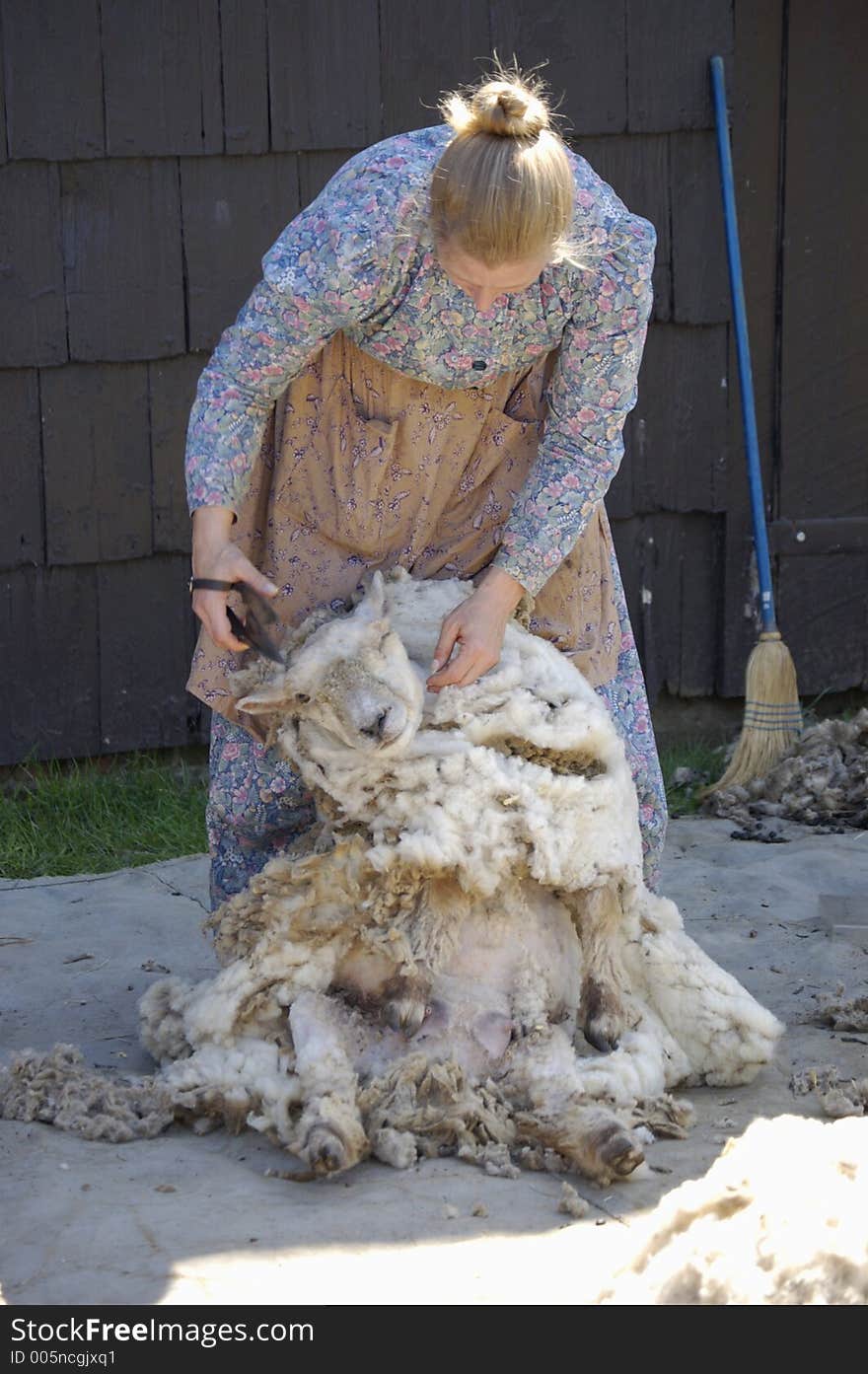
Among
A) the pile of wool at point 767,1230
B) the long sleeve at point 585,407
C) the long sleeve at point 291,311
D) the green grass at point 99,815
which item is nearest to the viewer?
the pile of wool at point 767,1230

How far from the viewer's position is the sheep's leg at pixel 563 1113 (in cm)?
245

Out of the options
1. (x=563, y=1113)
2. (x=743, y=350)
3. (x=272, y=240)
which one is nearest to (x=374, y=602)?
(x=563, y=1113)

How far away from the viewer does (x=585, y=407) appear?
287 cm

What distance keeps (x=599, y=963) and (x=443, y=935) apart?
286mm

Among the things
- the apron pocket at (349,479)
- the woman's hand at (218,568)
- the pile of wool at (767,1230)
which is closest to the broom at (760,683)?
the apron pocket at (349,479)

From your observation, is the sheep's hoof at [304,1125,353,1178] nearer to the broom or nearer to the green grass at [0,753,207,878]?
the green grass at [0,753,207,878]

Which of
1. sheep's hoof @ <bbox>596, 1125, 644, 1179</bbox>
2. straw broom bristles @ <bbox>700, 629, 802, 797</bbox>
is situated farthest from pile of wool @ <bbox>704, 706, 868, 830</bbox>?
sheep's hoof @ <bbox>596, 1125, 644, 1179</bbox>

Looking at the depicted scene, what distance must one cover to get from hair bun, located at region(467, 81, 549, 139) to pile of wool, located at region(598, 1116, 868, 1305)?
59.3 inches

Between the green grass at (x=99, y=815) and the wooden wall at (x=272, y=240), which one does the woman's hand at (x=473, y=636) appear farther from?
the wooden wall at (x=272, y=240)

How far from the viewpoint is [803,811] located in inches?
191

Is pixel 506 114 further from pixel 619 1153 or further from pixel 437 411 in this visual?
pixel 619 1153

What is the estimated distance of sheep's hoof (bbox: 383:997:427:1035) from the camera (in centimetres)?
271

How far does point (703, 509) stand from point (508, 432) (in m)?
A: 2.43

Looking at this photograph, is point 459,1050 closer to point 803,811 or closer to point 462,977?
point 462,977
